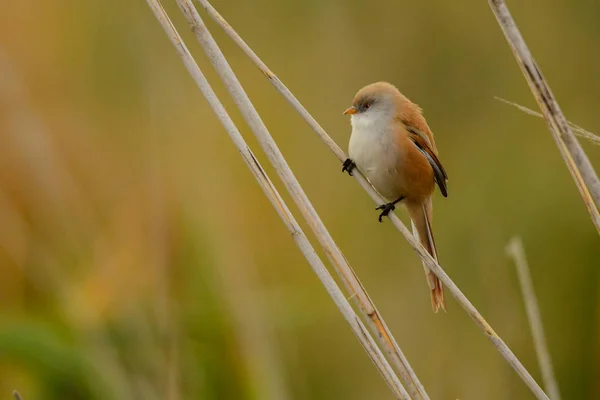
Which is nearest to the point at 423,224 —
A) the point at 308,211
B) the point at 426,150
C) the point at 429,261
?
the point at 426,150

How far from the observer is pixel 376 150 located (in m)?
2.12

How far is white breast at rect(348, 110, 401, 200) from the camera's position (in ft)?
6.91

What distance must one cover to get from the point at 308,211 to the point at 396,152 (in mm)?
706

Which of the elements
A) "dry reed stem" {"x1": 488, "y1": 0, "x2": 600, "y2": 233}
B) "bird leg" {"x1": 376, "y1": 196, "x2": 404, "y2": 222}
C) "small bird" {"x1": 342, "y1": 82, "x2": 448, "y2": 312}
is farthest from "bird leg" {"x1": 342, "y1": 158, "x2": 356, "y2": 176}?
"dry reed stem" {"x1": 488, "y1": 0, "x2": 600, "y2": 233}

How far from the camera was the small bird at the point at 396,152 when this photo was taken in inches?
83.7

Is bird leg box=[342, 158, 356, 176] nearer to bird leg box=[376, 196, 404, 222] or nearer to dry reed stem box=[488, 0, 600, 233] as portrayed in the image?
bird leg box=[376, 196, 404, 222]

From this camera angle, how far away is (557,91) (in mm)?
3316

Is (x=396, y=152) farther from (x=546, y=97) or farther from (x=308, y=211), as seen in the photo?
(x=546, y=97)

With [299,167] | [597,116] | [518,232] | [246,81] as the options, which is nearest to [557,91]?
[597,116]

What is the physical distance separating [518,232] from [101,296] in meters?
1.68

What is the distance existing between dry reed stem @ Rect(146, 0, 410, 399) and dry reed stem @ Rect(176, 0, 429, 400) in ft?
0.08

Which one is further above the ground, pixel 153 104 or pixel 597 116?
pixel 153 104

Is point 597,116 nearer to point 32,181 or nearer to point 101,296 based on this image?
point 101,296

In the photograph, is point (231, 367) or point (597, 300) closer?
point (231, 367)
